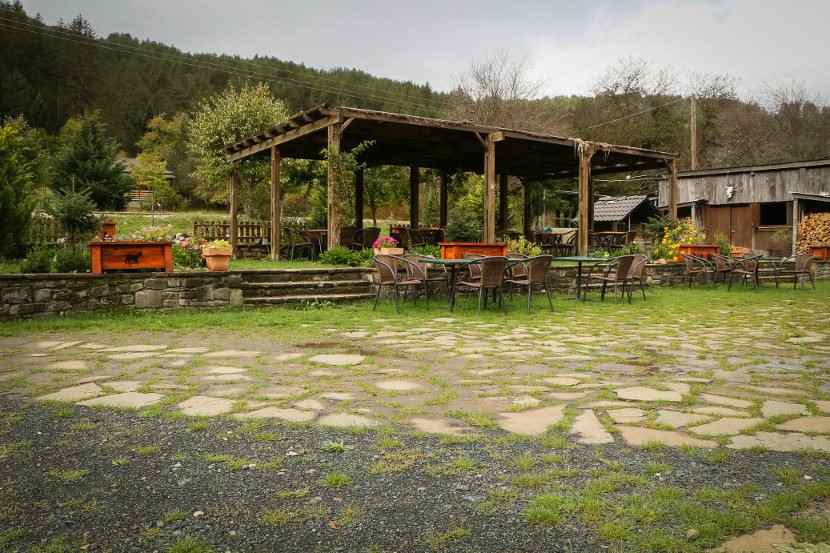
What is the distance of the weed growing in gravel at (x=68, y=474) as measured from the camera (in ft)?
7.13

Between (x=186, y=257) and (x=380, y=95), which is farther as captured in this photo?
(x=380, y=95)

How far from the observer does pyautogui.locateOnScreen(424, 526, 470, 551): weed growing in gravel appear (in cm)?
171

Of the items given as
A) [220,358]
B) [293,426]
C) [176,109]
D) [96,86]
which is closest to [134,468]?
[293,426]

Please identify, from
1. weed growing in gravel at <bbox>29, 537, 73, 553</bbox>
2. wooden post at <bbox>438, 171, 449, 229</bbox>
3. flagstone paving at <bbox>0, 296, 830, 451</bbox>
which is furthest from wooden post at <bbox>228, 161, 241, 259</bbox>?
weed growing in gravel at <bbox>29, 537, 73, 553</bbox>

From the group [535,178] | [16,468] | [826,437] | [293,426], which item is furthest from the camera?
[535,178]

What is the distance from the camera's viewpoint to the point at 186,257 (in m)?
8.73

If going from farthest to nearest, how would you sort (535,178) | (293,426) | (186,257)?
(535,178) < (186,257) < (293,426)

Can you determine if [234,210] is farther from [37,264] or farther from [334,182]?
[37,264]

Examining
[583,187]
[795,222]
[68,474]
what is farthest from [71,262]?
[795,222]

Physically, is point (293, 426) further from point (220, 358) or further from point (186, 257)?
point (186, 257)

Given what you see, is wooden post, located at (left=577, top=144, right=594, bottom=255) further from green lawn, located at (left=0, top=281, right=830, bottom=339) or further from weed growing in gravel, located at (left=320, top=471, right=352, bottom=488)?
weed growing in gravel, located at (left=320, top=471, right=352, bottom=488)

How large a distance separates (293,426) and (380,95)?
41.7 metres

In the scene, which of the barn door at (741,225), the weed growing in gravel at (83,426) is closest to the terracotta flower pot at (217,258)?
the weed growing in gravel at (83,426)

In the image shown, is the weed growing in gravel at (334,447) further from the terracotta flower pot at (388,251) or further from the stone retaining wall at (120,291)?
the terracotta flower pot at (388,251)
